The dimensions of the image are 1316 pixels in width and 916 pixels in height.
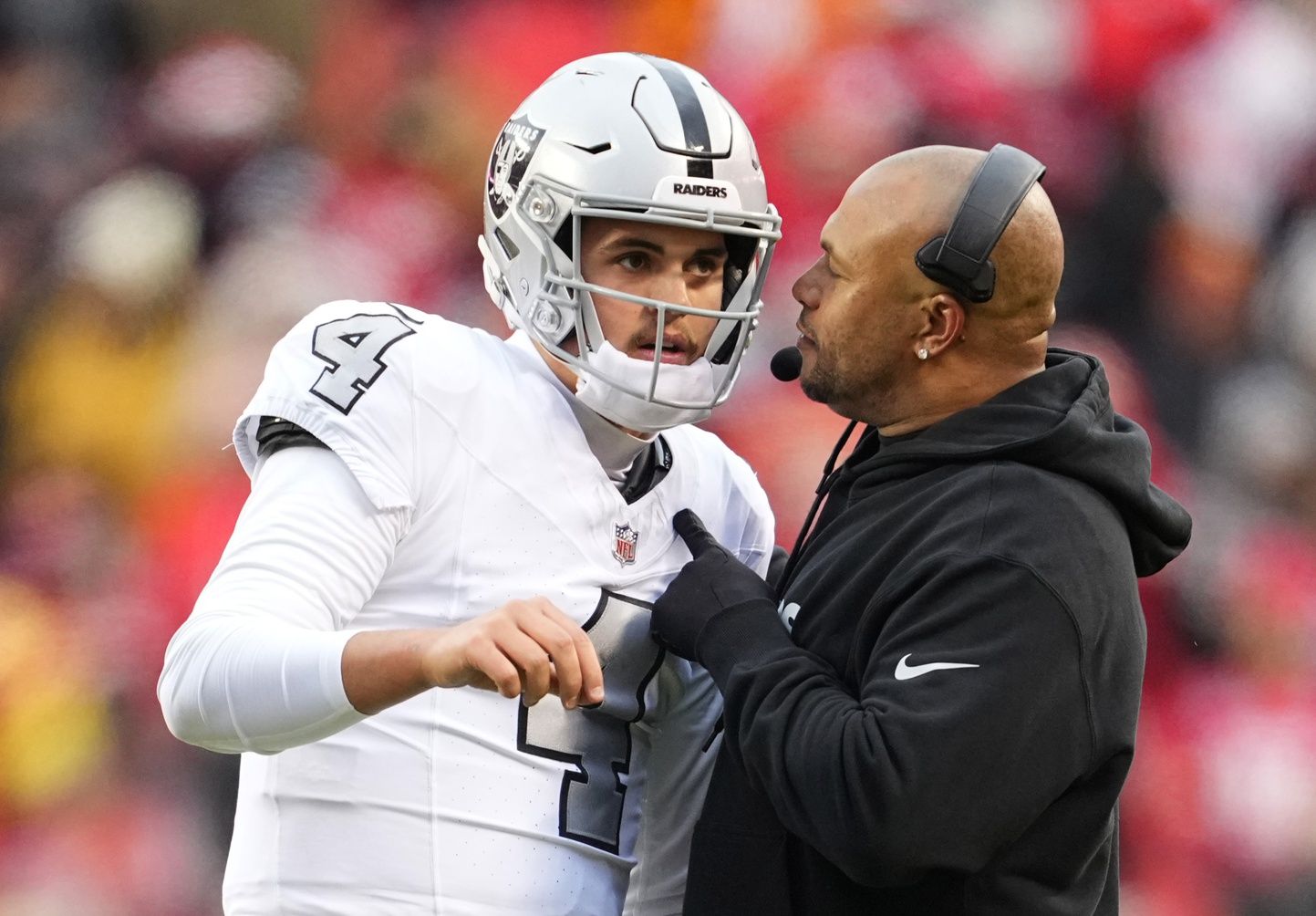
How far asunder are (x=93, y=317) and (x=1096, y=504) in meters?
1.88

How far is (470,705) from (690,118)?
633 mm

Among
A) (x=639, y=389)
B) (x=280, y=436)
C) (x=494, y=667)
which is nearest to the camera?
(x=494, y=667)

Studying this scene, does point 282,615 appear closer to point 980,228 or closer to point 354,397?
point 354,397

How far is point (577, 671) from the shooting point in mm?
1066

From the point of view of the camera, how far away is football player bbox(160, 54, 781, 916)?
1320mm

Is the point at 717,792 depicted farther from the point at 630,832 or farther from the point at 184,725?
the point at 184,725

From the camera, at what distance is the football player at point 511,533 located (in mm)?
1320

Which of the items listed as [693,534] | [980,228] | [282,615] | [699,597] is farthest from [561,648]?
[980,228]

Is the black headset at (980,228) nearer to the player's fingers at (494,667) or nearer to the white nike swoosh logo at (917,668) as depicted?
the white nike swoosh logo at (917,668)

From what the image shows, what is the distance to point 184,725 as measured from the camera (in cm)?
126

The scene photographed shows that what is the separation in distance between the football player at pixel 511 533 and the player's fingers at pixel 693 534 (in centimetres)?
2

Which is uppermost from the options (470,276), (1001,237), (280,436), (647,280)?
(1001,237)

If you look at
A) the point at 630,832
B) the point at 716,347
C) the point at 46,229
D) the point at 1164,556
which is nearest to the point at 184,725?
the point at 630,832

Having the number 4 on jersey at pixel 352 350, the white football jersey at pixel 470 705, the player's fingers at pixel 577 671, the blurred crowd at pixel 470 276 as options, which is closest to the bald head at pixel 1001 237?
the white football jersey at pixel 470 705
